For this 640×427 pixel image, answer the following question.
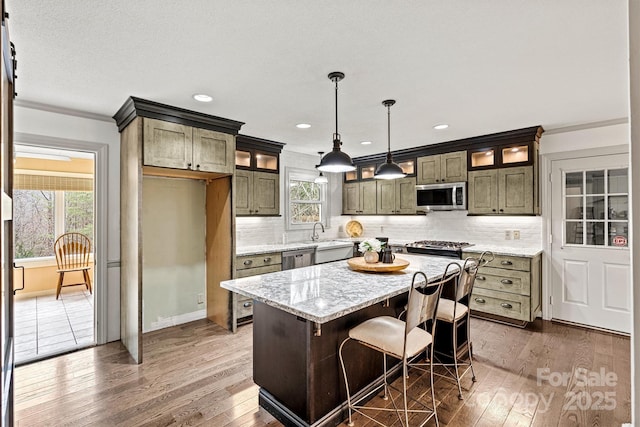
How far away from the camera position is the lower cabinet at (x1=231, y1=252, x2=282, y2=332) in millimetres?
3818

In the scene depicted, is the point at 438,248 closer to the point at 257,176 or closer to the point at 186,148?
the point at 257,176

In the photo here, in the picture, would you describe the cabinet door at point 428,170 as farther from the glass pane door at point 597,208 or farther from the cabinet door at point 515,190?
the glass pane door at point 597,208

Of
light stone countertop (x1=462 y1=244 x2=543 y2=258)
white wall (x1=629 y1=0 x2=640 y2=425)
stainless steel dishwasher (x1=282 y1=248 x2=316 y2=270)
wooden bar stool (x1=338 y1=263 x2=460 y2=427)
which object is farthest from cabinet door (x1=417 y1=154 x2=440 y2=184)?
white wall (x1=629 y1=0 x2=640 y2=425)

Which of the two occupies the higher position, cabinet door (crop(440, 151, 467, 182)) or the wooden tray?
cabinet door (crop(440, 151, 467, 182))

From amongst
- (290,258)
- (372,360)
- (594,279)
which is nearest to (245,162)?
(290,258)

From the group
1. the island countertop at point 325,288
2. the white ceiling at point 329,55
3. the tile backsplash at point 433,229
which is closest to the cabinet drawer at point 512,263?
the tile backsplash at point 433,229

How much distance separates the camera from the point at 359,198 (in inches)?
238

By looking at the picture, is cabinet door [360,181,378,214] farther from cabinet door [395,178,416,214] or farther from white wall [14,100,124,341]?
white wall [14,100,124,341]

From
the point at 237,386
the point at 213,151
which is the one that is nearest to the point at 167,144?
the point at 213,151

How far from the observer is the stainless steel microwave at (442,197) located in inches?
181

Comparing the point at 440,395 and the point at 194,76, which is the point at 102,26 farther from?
the point at 440,395

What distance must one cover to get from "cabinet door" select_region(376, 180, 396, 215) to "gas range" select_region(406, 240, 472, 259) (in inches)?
33.8

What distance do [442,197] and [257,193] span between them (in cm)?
274

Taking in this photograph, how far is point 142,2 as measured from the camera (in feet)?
5.46
